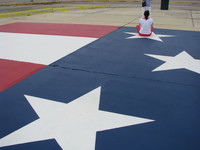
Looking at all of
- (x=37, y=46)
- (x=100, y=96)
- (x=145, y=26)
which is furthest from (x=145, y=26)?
(x=100, y=96)

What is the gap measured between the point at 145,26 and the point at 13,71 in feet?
14.6

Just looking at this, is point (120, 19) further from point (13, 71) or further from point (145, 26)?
point (13, 71)

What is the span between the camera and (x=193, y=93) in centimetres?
335

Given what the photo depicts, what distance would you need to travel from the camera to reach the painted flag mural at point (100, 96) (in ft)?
7.83

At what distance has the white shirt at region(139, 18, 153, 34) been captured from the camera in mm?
6686

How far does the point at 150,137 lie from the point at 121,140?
34 cm

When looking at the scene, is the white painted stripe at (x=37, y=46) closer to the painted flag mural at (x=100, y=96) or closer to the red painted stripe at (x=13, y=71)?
the painted flag mural at (x=100, y=96)

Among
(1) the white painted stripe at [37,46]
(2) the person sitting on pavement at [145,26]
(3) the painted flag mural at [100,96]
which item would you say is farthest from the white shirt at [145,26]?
(1) the white painted stripe at [37,46]

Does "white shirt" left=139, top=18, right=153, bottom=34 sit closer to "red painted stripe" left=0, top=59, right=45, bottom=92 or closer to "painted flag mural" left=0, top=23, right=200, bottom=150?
"painted flag mural" left=0, top=23, right=200, bottom=150

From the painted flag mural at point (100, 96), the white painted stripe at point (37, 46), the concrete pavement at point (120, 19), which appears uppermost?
the concrete pavement at point (120, 19)

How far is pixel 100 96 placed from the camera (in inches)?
128

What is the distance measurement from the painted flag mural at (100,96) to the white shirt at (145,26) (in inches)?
37.4

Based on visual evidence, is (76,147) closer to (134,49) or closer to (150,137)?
(150,137)

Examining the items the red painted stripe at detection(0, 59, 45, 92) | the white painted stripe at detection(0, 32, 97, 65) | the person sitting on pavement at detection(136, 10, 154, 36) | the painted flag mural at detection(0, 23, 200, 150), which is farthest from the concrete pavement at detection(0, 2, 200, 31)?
the red painted stripe at detection(0, 59, 45, 92)
